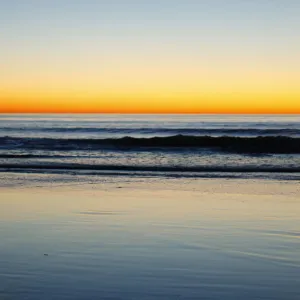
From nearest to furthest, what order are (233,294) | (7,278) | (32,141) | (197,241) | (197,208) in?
(233,294)
(7,278)
(197,241)
(197,208)
(32,141)

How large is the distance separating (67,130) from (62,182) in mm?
38161

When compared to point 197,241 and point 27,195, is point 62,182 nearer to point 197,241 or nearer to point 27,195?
point 27,195

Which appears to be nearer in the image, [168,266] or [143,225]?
[168,266]

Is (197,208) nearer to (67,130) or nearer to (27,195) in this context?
(27,195)

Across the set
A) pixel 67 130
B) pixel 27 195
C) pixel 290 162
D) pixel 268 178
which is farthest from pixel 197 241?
pixel 67 130

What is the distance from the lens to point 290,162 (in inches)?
830

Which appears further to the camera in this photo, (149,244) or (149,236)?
(149,236)

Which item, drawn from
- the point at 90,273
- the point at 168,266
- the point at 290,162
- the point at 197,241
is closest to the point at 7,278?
the point at 90,273

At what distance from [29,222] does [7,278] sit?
3077 millimetres

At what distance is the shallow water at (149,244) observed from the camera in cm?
495

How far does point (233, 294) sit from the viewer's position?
187 inches

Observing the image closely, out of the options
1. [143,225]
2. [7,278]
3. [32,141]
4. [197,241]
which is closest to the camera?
[7,278]

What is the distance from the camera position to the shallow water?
4.95m

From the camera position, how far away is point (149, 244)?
673cm
